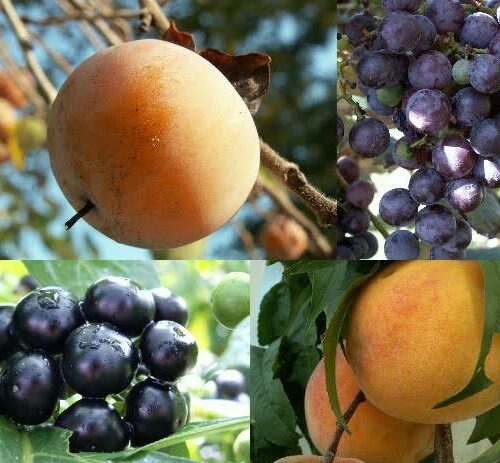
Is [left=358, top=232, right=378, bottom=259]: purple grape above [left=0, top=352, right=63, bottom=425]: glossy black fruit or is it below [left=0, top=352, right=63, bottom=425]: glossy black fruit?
below

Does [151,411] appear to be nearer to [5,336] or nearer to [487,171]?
[5,336]

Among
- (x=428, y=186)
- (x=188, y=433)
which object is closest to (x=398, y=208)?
(x=428, y=186)

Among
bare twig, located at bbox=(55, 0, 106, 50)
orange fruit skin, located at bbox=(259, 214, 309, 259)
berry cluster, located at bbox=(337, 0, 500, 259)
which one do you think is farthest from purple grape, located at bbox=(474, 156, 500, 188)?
bare twig, located at bbox=(55, 0, 106, 50)

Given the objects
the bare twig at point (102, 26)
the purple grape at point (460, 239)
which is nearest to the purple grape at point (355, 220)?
the purple grape at point (460, 239)

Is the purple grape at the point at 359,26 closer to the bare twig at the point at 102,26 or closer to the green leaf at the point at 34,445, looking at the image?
the bare twig at the point at 102,26

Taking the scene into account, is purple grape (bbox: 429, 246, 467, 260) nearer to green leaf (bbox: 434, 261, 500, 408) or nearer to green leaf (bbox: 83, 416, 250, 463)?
green leaf (bbox: 434, 261, 500, 408)

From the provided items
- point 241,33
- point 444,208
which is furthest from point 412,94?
point 241,33
